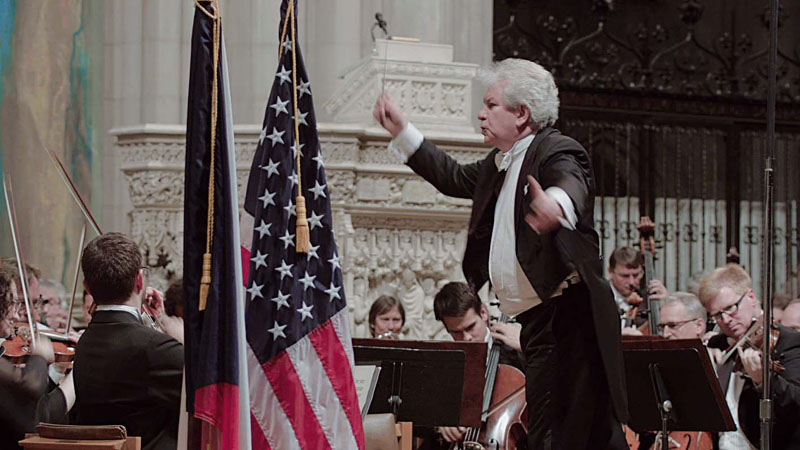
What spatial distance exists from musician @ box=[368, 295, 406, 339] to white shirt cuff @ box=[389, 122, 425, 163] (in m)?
1.92

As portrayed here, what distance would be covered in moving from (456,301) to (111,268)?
79.7 inches

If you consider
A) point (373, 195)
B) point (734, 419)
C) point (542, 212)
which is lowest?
point (734, 419)

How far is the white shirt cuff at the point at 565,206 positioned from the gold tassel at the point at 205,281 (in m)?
0.92

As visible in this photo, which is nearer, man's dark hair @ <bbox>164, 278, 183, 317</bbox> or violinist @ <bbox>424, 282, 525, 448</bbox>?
man's dark hair @ <bbox>164, 278, 183, 317</bbox>

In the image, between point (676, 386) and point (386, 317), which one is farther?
point (386, 317)

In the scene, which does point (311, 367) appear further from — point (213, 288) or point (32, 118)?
point (32, 118)

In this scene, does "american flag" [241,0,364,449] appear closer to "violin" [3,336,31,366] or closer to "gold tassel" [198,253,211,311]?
"gold tassel" [198,253,211,311]

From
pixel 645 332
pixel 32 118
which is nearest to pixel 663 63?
pixel 645 332

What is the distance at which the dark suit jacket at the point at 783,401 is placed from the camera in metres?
4.90

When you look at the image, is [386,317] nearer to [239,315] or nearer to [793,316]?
[793,316]

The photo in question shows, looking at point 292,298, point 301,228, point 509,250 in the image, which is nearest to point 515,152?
point 509,250

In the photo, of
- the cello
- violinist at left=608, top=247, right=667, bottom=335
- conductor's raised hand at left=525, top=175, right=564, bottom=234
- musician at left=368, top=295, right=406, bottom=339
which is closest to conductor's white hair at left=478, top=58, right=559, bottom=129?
conductor's raised hand at left=525, top=175, right=564, bottom=234

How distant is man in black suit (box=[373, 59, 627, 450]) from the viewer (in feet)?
11.9

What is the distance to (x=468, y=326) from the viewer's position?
542cm
